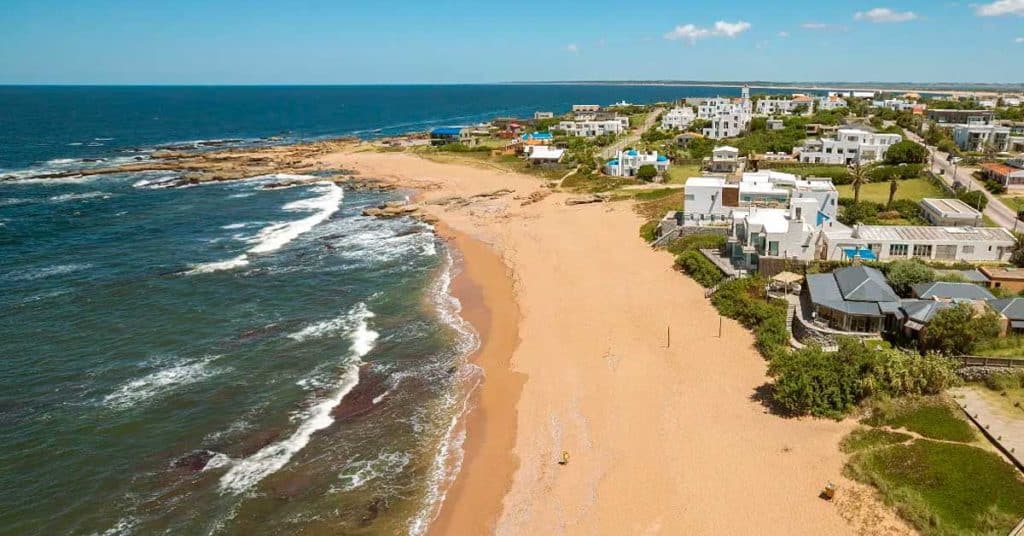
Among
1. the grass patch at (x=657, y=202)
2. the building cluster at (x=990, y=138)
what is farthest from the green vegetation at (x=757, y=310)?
the building cluster at (x=990, y=138)

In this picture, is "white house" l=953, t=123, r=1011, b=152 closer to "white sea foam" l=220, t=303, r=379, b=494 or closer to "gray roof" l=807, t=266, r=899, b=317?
"gray roof" l=807, t=266, r=899, b=317

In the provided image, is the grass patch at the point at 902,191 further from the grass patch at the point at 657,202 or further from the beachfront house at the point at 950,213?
the grass patch at the point at 657,202

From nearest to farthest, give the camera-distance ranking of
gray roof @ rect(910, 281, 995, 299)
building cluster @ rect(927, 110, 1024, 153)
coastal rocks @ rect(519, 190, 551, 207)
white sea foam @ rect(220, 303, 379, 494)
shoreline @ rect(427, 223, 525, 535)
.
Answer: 1. shoreline @ rect(427, 223, 525, 535)
2. white sea foam @ rect(220, 303, 379, 494)
3. gray roof @ rect(910, 281, 995, 299)
4. coastal rocks @ rect(519, 190, 551, 207)
5. building cluster @ rect(927, 110, 1024, 153)

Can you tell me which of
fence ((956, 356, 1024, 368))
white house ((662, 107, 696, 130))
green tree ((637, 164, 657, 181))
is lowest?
fence ((956, 356, 1024, 368))

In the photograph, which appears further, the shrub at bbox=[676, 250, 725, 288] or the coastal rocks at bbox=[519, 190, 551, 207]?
the coastal rocks at bbox=[519, 190, 551, 207]

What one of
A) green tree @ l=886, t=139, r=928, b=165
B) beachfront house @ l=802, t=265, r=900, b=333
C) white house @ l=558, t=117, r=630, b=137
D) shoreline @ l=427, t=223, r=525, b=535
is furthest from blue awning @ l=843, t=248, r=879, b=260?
white house @ l=558, t=117, r=630, b=137

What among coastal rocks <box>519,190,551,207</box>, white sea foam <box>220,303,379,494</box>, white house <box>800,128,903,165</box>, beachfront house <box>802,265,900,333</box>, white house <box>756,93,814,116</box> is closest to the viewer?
white sea foam <box>220,303,379,494</box>
